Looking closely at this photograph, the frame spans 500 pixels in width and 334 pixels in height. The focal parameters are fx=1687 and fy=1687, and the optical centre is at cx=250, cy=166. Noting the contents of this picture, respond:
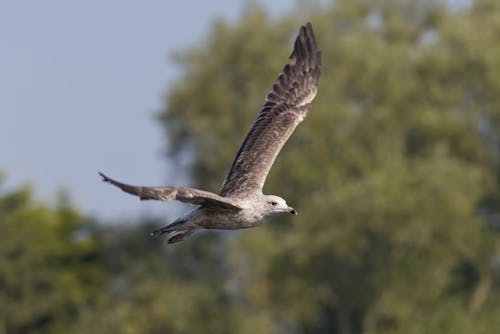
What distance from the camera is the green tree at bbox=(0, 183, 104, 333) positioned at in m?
50.2

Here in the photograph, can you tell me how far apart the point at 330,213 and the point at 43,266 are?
1393 centimetres

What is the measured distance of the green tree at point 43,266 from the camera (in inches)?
1977

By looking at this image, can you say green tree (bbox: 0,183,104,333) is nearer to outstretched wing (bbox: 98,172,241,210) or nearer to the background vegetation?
the background vegetation

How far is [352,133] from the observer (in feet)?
156

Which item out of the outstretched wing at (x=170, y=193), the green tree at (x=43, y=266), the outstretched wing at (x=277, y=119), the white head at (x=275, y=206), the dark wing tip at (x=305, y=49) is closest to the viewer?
the outstretched wing at (x=170, y=193)

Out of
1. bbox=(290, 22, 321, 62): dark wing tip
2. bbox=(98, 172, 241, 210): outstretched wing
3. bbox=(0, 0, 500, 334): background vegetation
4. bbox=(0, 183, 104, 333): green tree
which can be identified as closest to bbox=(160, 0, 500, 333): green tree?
bbox=(0, 0, 500, 334): background vegetation

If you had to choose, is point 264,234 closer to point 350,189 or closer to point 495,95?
point 350,189

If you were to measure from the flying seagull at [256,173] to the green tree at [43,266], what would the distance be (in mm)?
28107

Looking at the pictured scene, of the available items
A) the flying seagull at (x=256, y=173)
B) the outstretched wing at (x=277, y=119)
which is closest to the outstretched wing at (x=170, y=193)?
the flying seagull at (x=256, y=173)

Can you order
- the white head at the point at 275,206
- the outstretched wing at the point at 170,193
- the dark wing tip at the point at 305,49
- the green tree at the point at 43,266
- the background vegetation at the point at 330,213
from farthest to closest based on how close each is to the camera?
1. the green tree at the point at 43,266
2. the background vegetation at the point at 330,213
3. the dark wing tip at the point at 305,49
4. the white head at the point at 275,206
5. the outstretched wing at the point at 170,193

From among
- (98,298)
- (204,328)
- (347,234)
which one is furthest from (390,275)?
(98,298)

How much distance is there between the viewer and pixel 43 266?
2100 inches

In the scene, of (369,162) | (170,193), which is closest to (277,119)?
(170,193)

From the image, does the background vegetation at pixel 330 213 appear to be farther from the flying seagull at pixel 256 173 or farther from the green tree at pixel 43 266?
the flying seagull at pixel 256 173
